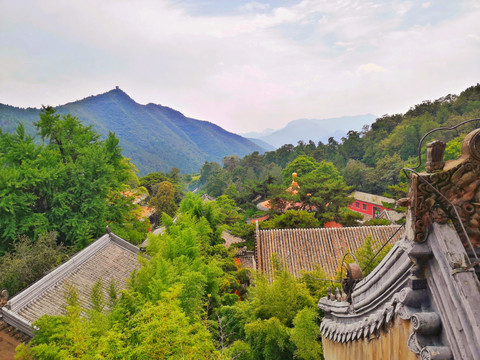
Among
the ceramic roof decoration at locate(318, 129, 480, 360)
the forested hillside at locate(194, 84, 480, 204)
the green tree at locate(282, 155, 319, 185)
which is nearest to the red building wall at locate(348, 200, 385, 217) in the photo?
the forested hillside at locate(194, 84, 480, 204)

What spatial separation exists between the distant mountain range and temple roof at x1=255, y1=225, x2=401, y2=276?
70.5 m

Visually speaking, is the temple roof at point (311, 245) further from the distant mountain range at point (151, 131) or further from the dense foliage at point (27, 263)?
the distant mountain range at point (151, 131)

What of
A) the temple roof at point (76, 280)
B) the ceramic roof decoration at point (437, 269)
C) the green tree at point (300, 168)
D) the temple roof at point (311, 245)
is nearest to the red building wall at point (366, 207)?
the green tree at point (300, 168)

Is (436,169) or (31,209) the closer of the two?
(436,169)

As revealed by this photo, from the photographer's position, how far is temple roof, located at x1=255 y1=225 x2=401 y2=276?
9.37 metres

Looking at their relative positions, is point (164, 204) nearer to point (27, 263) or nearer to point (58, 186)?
point (58, 186)

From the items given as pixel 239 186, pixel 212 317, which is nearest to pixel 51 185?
pixel 212 317

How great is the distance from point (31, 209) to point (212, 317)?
8.70 m

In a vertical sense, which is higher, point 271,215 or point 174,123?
point 174,123

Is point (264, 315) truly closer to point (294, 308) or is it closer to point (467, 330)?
point (294, 308)

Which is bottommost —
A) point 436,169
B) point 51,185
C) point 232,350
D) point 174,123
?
point 232,350

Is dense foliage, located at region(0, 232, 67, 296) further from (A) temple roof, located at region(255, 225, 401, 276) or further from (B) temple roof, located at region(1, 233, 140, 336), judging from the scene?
(A) temple roof, located at region(255, 225, 401, 276)

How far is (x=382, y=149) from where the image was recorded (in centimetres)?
3722

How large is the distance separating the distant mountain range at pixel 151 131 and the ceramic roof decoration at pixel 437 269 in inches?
3009
